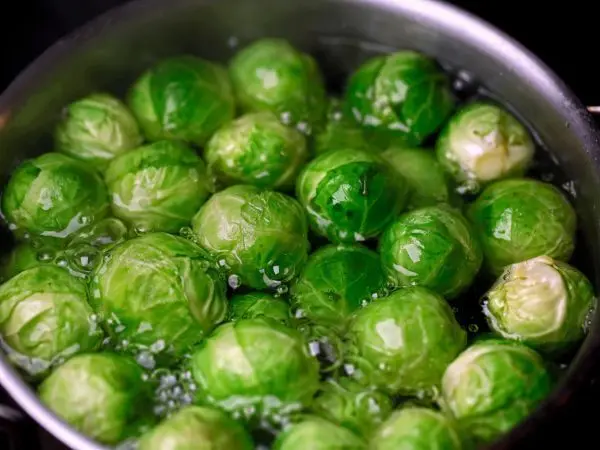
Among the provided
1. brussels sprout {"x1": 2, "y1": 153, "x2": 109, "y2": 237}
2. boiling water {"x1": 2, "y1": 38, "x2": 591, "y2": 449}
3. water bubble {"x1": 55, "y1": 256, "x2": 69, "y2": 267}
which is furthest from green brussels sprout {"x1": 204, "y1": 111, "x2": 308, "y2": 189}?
water bubble {"x1": 55, "y1": 256, "x2": 69, "y2": 267}

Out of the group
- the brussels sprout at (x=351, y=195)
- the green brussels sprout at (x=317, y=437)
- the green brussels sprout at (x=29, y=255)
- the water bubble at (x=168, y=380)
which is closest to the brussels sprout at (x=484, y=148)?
the brussels sprout at (x=351, y=195)

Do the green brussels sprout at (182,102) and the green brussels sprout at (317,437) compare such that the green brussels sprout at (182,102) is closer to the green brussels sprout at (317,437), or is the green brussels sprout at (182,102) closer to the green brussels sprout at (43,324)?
the green brussels sprout at (43,324)

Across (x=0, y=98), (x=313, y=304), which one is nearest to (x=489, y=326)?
(x=313, y=304)

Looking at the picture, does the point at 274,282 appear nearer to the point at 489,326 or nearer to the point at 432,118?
the point at 489,326

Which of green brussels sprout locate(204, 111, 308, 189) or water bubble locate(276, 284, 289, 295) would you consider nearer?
water bubble locate(276, 284, 289, 295)

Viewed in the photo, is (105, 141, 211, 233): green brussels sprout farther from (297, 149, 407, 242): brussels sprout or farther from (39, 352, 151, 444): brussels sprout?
(39, 352, 151, 444): brussels sprout

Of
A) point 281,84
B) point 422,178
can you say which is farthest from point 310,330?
point 281,84
